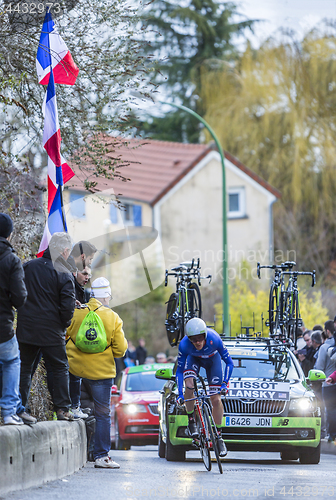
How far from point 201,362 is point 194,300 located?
224 inches

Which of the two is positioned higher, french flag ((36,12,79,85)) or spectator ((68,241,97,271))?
french flag ((36,12,79,85))

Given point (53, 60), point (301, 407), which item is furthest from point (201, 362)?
point (53, 60)

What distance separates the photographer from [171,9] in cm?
4388

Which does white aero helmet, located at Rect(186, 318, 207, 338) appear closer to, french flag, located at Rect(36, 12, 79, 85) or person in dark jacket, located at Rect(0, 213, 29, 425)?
french flag, located at Rect(36, 12, 79, 85)

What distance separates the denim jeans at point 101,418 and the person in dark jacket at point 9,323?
6.58 feet

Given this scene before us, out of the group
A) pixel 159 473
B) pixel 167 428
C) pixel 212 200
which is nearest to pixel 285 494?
pixel 159 473

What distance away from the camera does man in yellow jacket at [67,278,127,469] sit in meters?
9.05

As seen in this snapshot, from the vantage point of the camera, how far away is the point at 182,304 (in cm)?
1586

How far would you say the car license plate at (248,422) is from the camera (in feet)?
35.8

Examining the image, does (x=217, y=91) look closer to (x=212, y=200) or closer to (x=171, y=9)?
(x=212, y=200)

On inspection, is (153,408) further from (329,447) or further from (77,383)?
(77,383)

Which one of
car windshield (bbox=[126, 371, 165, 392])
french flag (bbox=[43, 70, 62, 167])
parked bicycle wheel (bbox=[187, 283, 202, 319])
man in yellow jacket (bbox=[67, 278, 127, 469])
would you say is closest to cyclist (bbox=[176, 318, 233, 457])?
man in yellow jacket (bbox=[67, 278, 127, 469])

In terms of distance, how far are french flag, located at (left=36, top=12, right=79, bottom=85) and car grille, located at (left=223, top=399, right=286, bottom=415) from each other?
450 centimetres

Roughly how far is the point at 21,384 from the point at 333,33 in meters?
26.1
